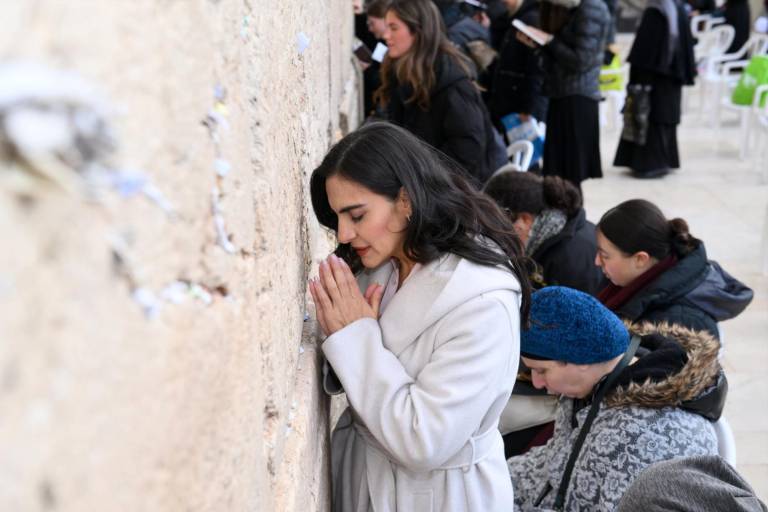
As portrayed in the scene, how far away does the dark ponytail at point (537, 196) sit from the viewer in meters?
3.19

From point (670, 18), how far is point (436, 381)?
624 centimetres

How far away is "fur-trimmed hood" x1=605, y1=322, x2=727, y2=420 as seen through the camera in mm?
1945

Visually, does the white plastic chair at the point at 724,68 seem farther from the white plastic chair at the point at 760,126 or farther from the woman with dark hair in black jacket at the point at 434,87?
the woman with dark hair in black jacket at the point at 434,87

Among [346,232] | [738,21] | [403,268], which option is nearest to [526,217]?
[403,268]

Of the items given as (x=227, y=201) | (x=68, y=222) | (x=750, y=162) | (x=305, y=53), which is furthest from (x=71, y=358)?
(x=750, y=162)

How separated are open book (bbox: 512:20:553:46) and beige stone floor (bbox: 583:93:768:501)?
1.75 metres

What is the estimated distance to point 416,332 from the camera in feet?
4.89

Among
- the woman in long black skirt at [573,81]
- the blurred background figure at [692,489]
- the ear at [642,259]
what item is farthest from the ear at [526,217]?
the blurred background figure at [692,489]

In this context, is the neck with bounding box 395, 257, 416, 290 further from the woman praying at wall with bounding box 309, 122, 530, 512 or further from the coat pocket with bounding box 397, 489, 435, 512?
the coat pocket with bounding box 397, 489, 435, 512

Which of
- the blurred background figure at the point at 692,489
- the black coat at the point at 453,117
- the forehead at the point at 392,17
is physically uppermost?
the forehead at the point at 392,17

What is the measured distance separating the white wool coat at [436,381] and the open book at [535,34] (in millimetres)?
3598

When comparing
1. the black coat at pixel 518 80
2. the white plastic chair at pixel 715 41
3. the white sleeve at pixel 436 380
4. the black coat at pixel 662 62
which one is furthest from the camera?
the white plastic chair at pixel 715 41

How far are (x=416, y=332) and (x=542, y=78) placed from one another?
4039mm

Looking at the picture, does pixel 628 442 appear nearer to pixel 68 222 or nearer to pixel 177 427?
pixel 177 427
